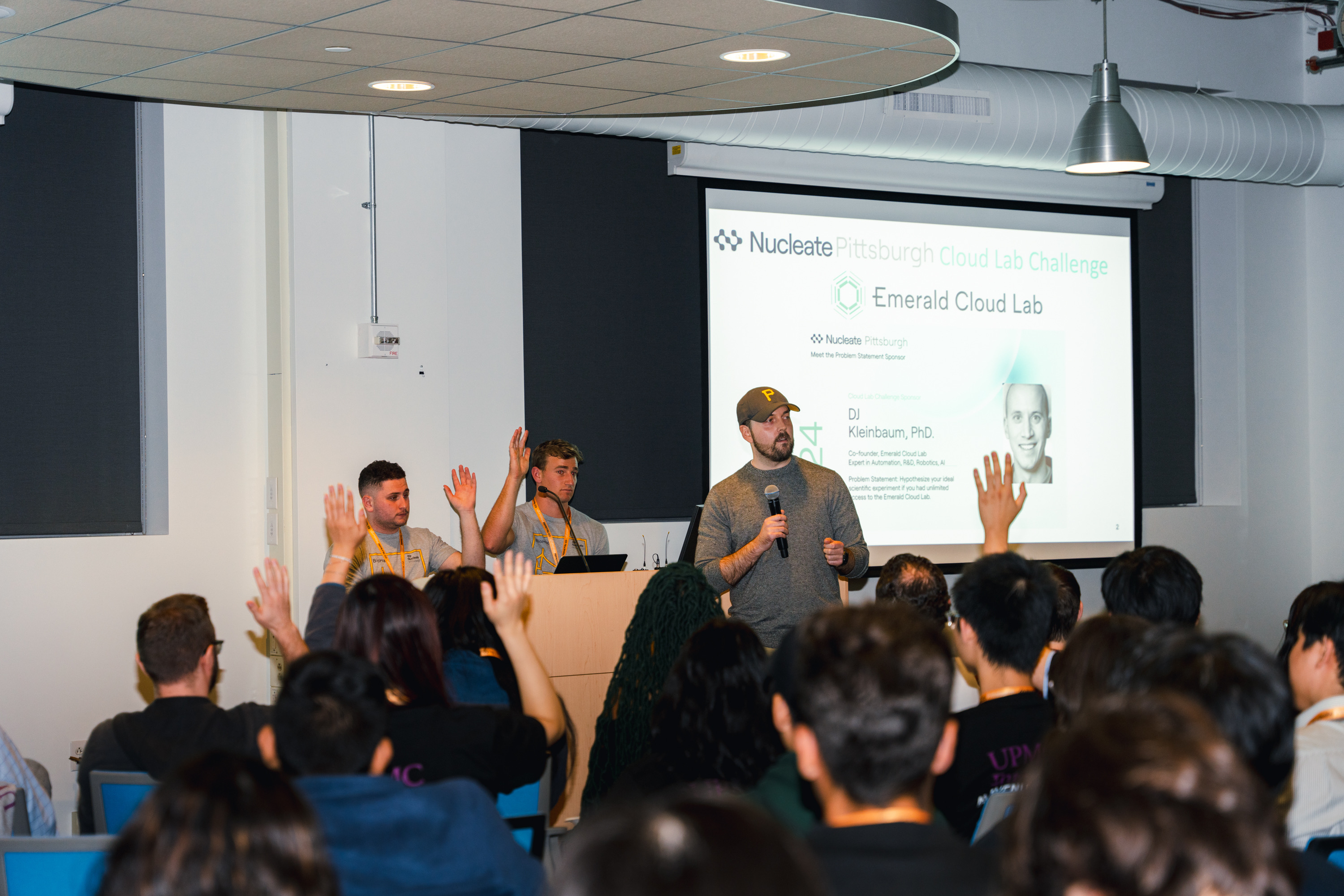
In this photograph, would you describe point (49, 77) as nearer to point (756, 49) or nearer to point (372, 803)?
point (756, 49)

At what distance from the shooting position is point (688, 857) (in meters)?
0.77

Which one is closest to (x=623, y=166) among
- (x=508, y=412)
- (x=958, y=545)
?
(x=508, y=412)

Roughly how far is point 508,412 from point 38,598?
2105mm

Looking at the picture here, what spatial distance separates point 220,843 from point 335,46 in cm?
353

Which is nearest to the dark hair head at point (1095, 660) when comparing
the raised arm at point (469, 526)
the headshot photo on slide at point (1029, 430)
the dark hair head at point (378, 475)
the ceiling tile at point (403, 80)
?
the raised arm at point (469, 526)

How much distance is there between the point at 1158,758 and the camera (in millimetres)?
967

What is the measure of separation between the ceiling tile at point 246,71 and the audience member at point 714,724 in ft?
9.84

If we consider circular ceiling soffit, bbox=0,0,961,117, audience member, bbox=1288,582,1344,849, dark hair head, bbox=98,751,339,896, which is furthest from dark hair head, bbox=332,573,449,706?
circular ceiling soffit, bbox=0,0,961,117

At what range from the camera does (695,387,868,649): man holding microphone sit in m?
4.64

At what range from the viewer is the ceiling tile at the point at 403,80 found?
4.52 m

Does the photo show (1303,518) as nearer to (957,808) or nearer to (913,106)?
(913,106)

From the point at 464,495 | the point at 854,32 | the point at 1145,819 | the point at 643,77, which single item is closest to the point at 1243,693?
the point at 1145,819

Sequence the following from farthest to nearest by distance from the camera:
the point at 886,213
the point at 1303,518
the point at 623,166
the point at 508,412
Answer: the point at 1303,518 < the point at 886,213 < the point at 623,166 < the point at 508,412

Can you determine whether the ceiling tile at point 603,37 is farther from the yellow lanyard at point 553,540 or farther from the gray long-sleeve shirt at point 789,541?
the yellow lanyard at point 553,540
